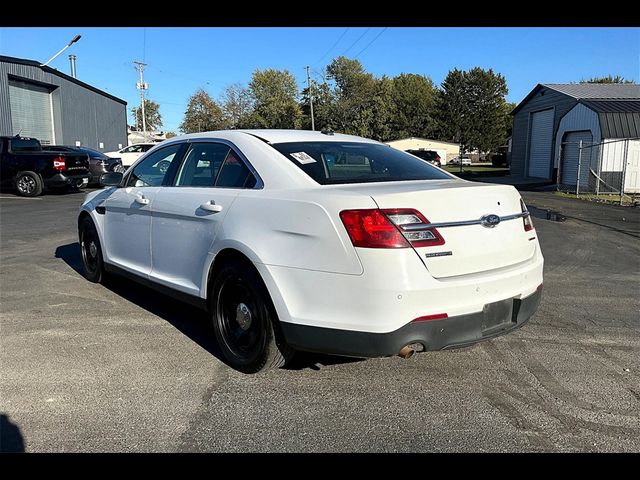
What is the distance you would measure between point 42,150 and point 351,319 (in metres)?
17.8

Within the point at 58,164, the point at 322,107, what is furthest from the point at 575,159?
the point at 322,107

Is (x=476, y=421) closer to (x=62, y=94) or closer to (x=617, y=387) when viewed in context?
(x=617, y=387)

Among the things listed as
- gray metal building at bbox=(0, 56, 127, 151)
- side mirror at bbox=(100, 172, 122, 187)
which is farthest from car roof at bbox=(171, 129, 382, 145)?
gray metal building at bbox=(0, 56, 127, 151)

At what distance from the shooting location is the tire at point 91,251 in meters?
5.96

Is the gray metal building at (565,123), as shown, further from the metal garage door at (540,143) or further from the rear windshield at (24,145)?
the rear windshield at (24,145)

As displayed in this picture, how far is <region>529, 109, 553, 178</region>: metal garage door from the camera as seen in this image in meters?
28.0

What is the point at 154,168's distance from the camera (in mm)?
5098

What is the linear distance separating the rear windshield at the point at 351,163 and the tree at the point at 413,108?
3019 inches

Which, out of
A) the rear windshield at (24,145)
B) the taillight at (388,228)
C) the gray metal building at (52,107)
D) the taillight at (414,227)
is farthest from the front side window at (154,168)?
the gray metal building at (52,107)

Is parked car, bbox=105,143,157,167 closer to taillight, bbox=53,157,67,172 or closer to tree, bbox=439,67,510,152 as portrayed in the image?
taillight, bbox=53,157,67,172

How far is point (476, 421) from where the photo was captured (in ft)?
10.2

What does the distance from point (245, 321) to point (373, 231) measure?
125 centimetres

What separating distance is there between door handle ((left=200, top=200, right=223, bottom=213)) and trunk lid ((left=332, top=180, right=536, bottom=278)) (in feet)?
3.23
